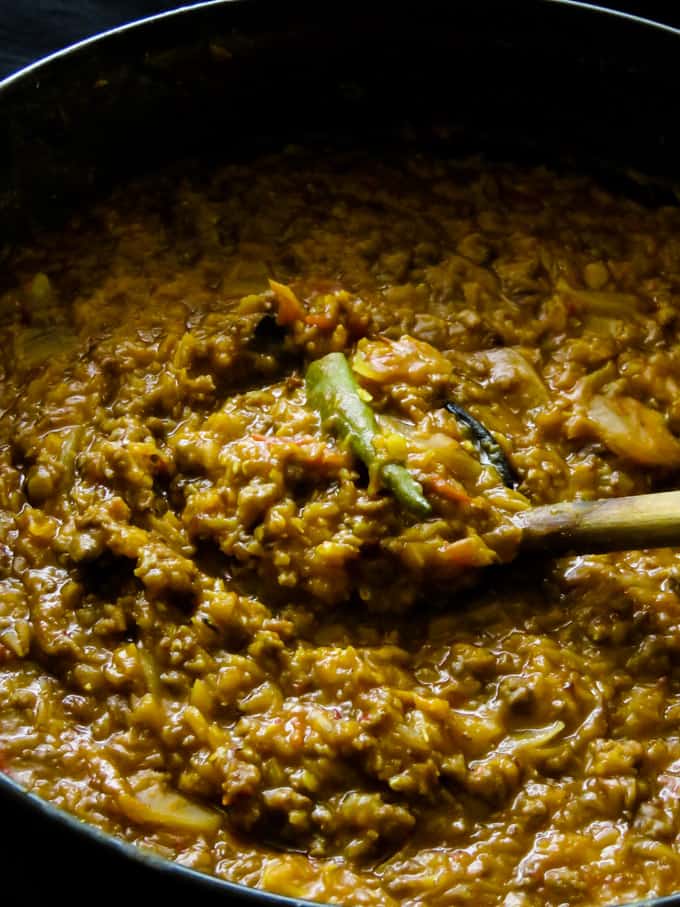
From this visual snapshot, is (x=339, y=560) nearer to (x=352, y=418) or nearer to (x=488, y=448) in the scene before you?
(x=352, y=418)

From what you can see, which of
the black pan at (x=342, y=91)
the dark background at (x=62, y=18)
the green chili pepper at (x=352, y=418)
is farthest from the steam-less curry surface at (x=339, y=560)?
the dark background at (x=62, y=18)

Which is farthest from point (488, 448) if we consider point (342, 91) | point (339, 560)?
point (342, 91)

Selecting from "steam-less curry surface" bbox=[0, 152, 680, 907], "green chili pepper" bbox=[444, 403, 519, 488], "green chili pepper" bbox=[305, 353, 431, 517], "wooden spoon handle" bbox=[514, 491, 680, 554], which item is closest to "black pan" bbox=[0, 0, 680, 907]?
"steam-less curry surface" bbox=[0, 152, 680, 907]

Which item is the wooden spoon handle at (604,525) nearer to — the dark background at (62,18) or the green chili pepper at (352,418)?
the green chili pepper at (352,418)

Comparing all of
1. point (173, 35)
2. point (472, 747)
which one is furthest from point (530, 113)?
point (472, 747)

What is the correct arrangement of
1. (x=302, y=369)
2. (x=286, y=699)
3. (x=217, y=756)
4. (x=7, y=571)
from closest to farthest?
(x=217, y=756)
(x=286, y=699)
(x=7, y=571)
(x=302, y=369)

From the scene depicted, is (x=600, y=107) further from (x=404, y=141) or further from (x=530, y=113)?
(x=404, y=141)
